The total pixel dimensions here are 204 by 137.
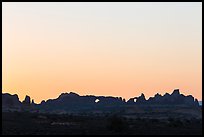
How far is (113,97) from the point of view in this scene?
189 m

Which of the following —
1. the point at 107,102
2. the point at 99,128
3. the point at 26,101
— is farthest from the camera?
the point at 107,102

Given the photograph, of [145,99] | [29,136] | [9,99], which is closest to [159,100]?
[145,99]

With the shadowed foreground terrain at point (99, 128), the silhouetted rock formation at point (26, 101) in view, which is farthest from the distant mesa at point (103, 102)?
the shadowed foreground terrain at point (99, 128)

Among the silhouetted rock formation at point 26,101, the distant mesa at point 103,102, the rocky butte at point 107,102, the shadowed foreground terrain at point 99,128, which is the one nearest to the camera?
the shadowed foreground terrain at point 99,128

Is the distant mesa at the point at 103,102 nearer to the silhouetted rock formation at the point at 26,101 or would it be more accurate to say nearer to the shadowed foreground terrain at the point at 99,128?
the silhouetted rock formation at the point at 26,101

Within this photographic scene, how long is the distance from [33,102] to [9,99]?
28.9m

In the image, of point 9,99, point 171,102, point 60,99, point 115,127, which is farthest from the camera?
point 60,99

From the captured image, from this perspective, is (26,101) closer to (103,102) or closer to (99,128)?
(103,102)

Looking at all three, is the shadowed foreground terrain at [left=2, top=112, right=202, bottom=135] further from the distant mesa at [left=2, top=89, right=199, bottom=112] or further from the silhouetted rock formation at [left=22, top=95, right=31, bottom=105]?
the distant mesa at [left=2, top=89, right=199, bottom=112]

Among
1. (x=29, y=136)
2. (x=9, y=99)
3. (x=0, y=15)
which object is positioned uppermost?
(x=9, y=99)

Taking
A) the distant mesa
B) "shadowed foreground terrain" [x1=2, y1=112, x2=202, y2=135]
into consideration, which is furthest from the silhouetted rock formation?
"shadowed foreground terrain" [x1=2, y1=112, x2=202, y2=135]

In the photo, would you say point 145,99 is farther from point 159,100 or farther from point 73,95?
point 73,95

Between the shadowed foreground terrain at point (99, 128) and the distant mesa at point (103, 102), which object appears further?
the distant mesa at point (103, 102)

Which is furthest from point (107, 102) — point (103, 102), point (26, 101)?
point (26, 101)
